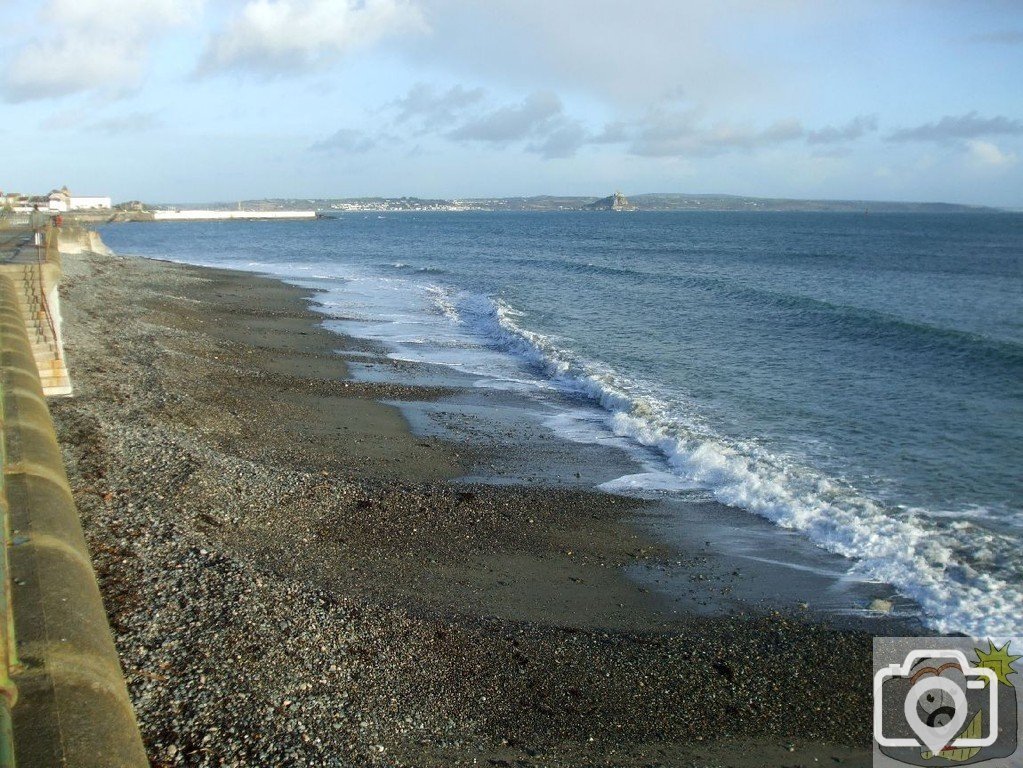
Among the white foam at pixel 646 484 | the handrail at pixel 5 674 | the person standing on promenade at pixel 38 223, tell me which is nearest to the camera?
the handrail at pixel 5 674

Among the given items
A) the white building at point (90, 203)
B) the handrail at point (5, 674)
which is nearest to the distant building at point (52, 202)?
the white building at point (90, 203)

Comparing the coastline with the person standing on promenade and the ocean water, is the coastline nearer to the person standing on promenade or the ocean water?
the ocean water

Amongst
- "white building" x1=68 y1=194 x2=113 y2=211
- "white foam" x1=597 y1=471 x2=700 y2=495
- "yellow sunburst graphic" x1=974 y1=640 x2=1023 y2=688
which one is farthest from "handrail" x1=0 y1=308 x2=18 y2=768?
"white building" x1=68 y1=194 x2=113 y2=211

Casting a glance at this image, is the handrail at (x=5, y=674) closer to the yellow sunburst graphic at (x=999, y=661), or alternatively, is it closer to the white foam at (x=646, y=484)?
the yellow sunburst graphic at (x=999, y=661)

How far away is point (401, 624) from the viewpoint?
24.2 feet

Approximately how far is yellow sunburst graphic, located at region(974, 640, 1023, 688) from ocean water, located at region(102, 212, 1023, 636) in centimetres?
44

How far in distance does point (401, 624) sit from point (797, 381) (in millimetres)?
15355

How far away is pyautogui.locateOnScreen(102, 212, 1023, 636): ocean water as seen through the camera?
10.4 metres

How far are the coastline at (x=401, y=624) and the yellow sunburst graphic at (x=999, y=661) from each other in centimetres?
100

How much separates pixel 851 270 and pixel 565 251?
26495 mm

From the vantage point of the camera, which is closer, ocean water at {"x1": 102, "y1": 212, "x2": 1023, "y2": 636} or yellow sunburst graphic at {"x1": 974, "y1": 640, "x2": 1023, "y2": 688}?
yellow sunburst graphic at {"x1": 974, "y1": 640, "x2": 1023, "y2": 688}

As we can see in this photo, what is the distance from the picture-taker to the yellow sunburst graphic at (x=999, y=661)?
7.05 meters

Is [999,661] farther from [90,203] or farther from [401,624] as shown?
[90,203]

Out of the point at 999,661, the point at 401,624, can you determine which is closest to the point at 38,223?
the point at 401,624
